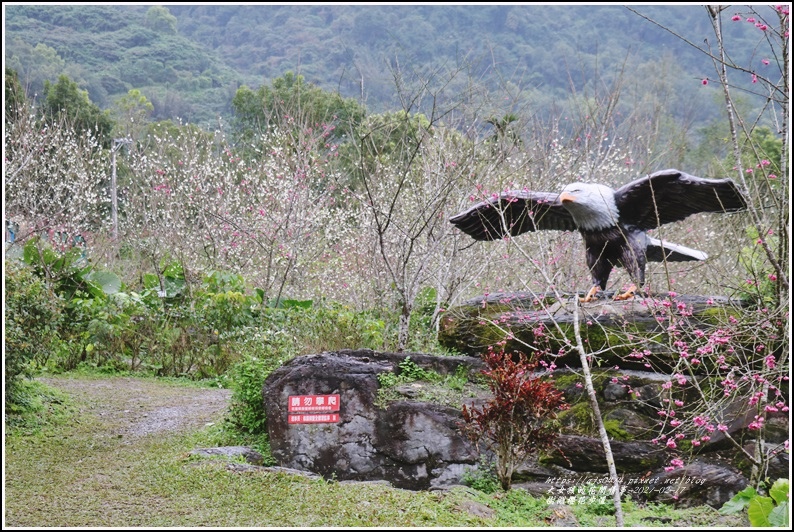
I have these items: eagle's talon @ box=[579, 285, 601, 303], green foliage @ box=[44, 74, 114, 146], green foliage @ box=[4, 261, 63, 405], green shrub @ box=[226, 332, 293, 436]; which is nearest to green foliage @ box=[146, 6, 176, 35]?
green foliage @ box=[44, 74, 114, 146]

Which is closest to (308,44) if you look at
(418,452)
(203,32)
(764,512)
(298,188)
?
(203,32)

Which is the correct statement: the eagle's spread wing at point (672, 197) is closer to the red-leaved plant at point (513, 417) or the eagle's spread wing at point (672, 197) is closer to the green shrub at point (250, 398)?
the red-leaved plant at point (513, 417)

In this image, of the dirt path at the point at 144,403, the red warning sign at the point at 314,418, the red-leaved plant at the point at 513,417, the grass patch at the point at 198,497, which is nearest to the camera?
the grass patch at the point at 198,497

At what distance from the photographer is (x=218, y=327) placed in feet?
34.2

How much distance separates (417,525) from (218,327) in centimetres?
631

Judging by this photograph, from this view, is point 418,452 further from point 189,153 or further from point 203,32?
point 203,32

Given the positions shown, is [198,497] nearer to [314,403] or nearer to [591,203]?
[314,403]

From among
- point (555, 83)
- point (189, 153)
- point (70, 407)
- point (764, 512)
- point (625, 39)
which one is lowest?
point (70, 407)

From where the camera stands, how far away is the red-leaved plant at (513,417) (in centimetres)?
534

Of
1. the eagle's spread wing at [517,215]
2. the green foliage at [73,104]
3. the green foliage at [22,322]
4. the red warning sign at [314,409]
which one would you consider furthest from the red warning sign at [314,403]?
the green foliage at [73,104]

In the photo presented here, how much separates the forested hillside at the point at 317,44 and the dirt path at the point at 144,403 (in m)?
16.4

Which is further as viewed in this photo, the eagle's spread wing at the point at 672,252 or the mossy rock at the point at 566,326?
the eagle's spread wing at the point at 672,252

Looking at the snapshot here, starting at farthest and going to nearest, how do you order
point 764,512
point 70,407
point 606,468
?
1. point 70,407
2. point 606,468
3. point 764,512

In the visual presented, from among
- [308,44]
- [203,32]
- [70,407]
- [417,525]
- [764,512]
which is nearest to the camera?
[764,512]
